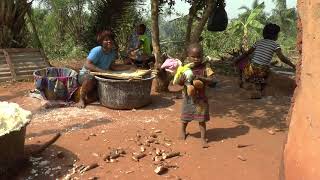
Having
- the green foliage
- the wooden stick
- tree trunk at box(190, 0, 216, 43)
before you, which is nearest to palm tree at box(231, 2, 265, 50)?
the green foliage

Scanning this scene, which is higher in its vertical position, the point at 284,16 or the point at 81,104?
the point at 284,16

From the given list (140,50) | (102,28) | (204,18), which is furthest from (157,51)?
(102,28)

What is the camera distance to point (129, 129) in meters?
5.68

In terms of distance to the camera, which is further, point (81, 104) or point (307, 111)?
point (81, 104)

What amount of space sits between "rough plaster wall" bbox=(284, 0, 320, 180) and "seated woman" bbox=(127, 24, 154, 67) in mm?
6300

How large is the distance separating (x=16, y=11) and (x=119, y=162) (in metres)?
5.89

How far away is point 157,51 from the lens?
7152 mm

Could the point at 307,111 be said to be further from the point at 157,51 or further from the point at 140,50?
the point at 140,50

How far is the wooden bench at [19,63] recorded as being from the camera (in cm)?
877

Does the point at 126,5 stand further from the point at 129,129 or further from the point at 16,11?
the point at 129,129

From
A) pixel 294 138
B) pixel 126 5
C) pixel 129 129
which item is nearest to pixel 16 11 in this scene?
pixel 126 5

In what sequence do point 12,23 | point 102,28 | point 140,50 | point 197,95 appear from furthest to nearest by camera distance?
point 102,28, point 12,23, point 140,50, point 197,95

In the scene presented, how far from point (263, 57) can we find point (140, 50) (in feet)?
9.47

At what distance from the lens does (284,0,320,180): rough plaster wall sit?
8.40 ft
